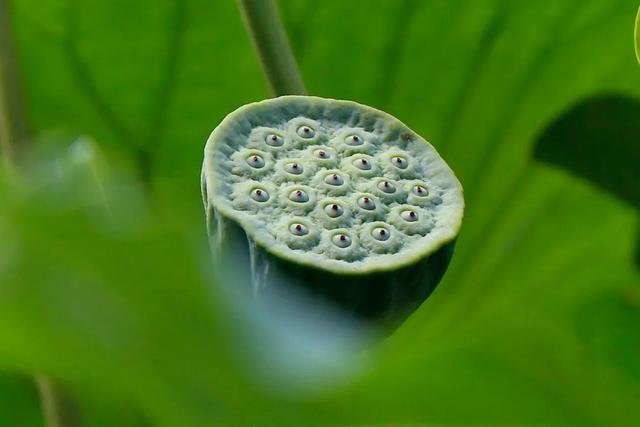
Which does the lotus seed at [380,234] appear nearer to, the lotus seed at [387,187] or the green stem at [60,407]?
the lotus seed at [387,187]

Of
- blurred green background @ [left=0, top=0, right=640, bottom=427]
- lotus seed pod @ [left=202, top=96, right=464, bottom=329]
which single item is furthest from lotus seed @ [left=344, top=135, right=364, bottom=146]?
blurred green background @ [left=0, top=0, right=640, bottom=427]

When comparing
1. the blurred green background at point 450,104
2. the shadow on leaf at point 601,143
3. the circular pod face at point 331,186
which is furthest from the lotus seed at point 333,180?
the shadow on leaf at point 601,143

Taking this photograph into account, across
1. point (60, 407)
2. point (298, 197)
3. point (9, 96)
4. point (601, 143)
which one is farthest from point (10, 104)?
point (601, 143)

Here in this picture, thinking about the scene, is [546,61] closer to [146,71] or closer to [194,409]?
[146,71]

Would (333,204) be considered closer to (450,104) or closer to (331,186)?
(331,186)

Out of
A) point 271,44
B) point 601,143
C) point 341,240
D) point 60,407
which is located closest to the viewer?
point 341,240

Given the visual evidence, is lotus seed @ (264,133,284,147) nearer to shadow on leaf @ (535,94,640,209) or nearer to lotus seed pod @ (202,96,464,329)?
lotus seed pod @ (202,96,464,329)

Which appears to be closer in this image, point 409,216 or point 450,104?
point 409,216
